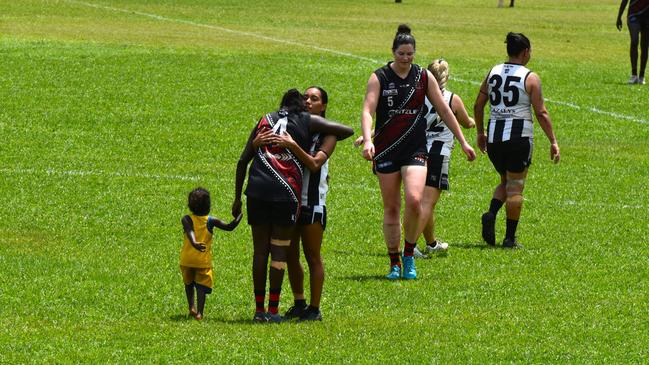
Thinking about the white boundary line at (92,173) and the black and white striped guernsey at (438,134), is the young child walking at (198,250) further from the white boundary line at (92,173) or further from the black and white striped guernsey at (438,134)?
the white boundary line at (92,173)

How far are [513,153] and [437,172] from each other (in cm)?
83

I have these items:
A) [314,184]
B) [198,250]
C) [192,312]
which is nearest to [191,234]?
[198,250]

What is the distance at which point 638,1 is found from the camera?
27719 mm

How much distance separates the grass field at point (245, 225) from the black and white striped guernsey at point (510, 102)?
1.18m

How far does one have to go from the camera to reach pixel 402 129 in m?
12.5

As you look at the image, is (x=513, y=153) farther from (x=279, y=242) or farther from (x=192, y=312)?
(x=192, y=312)

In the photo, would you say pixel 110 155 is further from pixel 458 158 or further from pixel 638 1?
pixel 638 1

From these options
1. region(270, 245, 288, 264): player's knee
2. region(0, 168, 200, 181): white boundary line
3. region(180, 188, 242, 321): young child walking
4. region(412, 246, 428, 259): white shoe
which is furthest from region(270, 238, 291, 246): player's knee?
region(0, 168, 200, 181): white boundary line

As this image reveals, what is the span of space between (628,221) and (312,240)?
19.9ft

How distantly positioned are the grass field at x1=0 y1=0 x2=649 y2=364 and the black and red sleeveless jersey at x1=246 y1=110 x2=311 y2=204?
0.99 meters

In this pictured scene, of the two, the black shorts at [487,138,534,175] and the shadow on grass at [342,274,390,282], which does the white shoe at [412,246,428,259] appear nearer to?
the shadow on grass at [342,274,390,282]

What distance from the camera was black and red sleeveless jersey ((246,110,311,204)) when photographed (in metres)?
10.6

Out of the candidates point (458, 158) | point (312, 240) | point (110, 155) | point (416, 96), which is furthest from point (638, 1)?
point (312, 240)

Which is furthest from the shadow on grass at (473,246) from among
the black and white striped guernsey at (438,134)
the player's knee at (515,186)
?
the black and white striped guernsey at (438,134)
